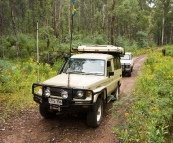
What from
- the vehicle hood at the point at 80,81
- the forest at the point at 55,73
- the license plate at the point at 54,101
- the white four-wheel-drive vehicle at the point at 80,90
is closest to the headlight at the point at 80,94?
the white four-wheel-drive vehicle at the point at 80,90

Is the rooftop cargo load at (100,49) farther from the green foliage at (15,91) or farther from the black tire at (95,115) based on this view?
the green foliage at (15,91)

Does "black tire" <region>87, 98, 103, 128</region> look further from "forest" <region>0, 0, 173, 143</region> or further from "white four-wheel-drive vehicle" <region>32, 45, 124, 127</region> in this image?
"forest" <region>0, 0, 173, 143</region>

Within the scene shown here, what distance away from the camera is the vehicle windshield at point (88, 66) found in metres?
6.52

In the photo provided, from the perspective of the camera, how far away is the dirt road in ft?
16.7

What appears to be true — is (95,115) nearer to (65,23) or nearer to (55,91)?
(55,91)

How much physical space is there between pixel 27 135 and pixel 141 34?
38.8 m

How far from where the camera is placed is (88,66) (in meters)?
6.67

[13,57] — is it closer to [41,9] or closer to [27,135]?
[41,9]

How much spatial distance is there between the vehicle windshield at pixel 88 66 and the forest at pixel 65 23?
192cm

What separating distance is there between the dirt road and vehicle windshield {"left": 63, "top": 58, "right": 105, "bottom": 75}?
4.20 ft

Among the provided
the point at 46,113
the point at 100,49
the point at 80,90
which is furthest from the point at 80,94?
the point at 100,49

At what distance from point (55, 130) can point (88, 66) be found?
230 centimetres

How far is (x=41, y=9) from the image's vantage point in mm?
24328

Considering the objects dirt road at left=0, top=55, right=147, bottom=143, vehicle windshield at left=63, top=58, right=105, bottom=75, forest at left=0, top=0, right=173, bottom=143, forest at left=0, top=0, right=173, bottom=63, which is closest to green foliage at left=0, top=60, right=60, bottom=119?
forest at left=0, top=0, right=173, bottom=143
